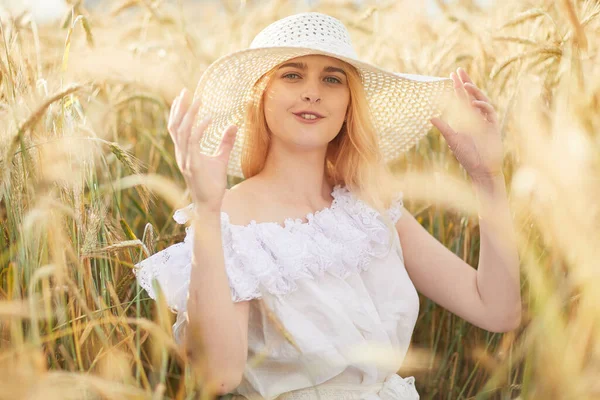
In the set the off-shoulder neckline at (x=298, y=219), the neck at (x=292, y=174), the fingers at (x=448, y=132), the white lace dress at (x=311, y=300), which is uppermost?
the fingers at (x=448, y=132)

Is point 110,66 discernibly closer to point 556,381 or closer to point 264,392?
point 264,392

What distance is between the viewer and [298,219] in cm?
181

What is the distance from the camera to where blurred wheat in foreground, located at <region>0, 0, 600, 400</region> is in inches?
43.9

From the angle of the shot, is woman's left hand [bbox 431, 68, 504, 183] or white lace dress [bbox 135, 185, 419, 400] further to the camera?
woman's left hand [bbox 431, 68, 504, 183]

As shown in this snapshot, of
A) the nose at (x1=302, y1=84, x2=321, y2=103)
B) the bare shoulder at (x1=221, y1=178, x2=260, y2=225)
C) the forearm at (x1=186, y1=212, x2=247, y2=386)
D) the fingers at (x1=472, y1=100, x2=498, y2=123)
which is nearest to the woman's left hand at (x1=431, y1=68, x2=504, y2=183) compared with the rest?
the fingers at (x1=472, y1=100, x2=498, y2=123)

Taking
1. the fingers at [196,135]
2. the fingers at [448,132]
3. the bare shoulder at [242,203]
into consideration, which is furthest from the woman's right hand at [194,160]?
the fingers at [448,132]

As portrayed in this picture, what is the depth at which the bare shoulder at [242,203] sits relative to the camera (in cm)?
170

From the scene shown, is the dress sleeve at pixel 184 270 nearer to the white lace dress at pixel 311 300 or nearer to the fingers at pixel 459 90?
the white lace dress at pixel 311 300

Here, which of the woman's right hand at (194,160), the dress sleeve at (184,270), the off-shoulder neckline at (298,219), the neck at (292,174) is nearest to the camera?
the woman's right hand at (194,160)

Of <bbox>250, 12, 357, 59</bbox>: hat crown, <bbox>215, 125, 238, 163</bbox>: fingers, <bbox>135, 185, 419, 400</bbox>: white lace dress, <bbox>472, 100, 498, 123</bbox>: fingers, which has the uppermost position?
<bbox>250, 12, 357, 59</bbox>: hat crown

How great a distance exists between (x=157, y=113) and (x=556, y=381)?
219 centimetres

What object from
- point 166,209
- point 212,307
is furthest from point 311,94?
point 166,209

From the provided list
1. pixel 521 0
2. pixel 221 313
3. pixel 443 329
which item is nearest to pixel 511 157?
pixel 443 329

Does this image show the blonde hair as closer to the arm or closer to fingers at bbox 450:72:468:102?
the arm
